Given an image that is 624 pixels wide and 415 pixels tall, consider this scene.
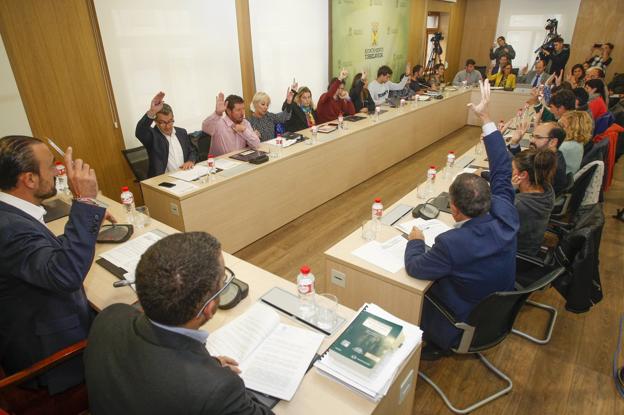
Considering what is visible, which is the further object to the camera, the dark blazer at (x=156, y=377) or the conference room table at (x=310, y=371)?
the conference room table at (x=310, y=371)

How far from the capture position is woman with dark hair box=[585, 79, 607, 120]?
4.76 m

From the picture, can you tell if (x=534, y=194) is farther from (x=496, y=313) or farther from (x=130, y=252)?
(x=130, y=252)

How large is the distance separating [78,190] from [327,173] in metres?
3.18

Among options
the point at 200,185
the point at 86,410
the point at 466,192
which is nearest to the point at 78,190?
the point at 86,410

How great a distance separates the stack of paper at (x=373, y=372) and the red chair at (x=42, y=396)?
104 cm

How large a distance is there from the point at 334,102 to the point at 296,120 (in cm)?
90

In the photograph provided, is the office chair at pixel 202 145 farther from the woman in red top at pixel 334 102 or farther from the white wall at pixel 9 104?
the woman in red top at pixel 334 102

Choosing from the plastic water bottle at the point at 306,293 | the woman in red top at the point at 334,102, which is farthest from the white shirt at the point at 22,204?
the woman in red top at the point at 334,102

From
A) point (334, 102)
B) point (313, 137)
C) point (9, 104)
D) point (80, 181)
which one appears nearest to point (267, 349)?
point (80, 181)

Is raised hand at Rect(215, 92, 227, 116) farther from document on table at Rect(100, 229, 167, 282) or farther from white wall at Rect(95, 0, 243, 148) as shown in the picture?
document on table at Rect(100, 229, 167, 282)

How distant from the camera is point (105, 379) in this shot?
102cm

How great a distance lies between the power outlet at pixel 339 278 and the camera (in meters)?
2.25

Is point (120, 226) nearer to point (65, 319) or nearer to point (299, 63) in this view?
point (65, 319)

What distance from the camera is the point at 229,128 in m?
3.98
